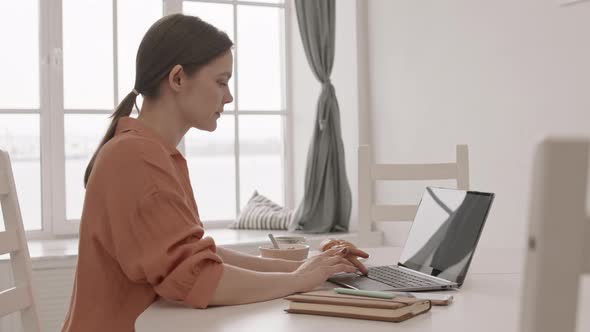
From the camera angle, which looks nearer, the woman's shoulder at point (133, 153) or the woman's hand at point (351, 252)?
the woman's shoulder at point (133, 153)

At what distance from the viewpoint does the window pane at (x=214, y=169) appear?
4113 mm

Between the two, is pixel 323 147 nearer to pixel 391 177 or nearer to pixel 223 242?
pixel 223 242

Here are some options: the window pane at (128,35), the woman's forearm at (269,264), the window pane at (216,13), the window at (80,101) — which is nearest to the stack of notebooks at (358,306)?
the woman's forearm at (269,264)

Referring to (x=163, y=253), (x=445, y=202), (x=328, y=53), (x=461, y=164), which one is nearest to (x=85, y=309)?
(x=163, y=253)

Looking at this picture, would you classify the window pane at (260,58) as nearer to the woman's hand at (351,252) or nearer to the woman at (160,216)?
the woman's hand at (351,252)

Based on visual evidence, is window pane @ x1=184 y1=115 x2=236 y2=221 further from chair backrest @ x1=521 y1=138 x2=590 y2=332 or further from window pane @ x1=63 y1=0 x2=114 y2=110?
chair backrest @ x1=521 y1=138 x2=590 y2=332

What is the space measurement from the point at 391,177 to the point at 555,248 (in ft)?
6.92

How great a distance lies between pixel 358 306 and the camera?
1.19 meters

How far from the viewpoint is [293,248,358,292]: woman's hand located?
141cm

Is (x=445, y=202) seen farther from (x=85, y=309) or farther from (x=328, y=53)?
(x=328, y=53)

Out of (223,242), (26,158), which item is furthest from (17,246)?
(26,158)

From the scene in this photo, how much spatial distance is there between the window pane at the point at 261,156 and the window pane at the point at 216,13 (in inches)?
7.6

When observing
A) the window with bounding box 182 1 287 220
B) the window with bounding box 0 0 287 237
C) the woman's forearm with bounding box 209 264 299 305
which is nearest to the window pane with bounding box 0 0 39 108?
the window with bounding box 0 0 287 237

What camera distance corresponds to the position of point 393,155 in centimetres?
379
